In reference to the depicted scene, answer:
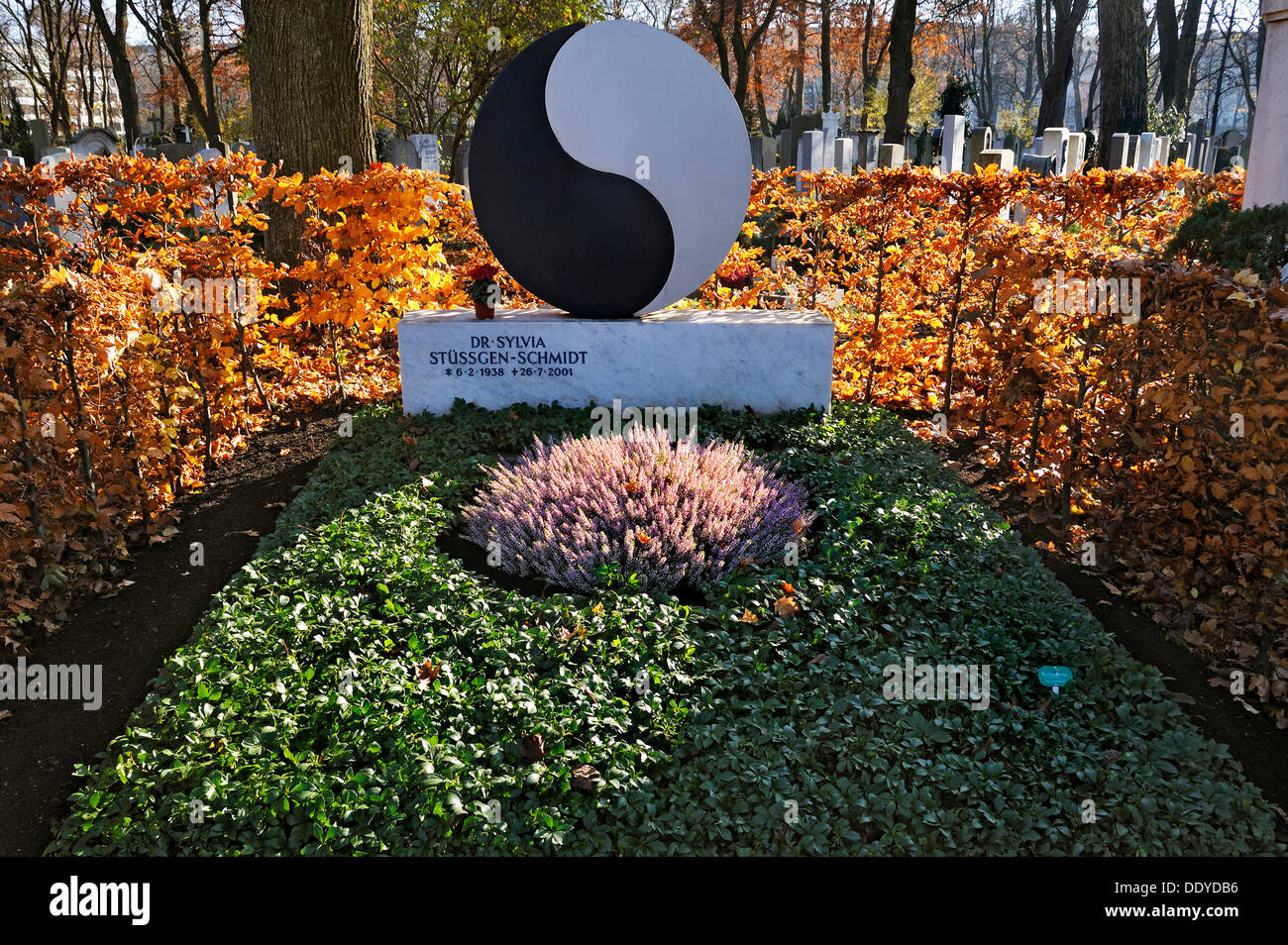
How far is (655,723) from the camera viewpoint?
3.03 meters

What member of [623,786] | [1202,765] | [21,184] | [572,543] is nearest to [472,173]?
[21,184]

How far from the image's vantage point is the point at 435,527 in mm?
4422

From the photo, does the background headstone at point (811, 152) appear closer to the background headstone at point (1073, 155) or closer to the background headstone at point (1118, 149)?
the background headstone at point (1118, 149)

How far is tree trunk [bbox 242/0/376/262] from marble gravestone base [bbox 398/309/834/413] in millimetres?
2427

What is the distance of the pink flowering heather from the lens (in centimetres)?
394

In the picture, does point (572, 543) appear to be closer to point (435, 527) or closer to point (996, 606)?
point (435, 527)

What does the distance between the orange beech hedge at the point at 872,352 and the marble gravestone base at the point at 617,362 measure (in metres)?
0.82

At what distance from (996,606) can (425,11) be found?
1716 cm

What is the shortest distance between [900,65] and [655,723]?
15531 mm

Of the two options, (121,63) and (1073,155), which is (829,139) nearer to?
(1073,155)

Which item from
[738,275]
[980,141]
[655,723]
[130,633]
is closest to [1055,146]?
[980,141]

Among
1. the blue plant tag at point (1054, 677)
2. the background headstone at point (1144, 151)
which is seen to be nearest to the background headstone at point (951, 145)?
the background headstone at point (1144, 151)

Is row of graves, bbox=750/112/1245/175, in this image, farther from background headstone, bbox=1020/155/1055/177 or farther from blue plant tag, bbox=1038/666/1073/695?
blue plant tag, bbox=1038/666/1073/695

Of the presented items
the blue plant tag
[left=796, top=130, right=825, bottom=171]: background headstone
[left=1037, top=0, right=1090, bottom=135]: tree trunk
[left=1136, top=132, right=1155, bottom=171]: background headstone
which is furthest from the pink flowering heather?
[left=1037, top=0, right=1090, bottom=135]: tree trunk
